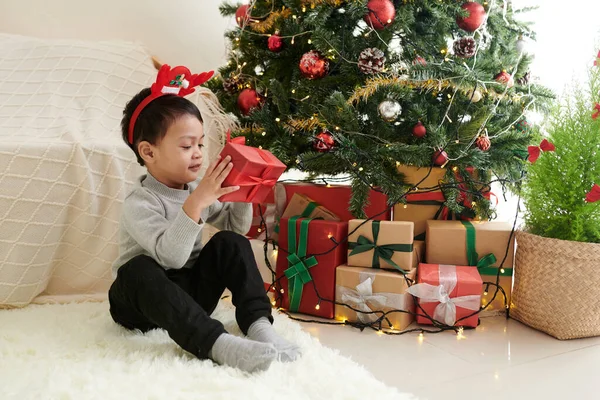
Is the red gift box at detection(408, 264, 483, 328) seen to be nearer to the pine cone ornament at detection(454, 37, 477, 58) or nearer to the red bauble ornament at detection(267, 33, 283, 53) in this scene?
the pine cone ornament at detection(454, 37, 477, 58)

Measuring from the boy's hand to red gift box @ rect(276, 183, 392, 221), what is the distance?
45 cm

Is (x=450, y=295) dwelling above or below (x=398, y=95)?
below

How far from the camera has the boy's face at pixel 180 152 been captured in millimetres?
1118

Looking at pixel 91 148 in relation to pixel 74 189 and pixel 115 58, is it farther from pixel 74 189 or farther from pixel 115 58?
pixel 115 58

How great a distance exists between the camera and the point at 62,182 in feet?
4.49

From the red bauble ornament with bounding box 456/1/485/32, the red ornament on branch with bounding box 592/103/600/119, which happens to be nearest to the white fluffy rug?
the red ornament on branch with bounding box 592/103/600/119

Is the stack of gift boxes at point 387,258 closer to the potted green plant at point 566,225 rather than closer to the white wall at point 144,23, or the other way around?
the potted green plant at point 566,225

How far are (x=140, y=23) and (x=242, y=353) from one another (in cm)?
170

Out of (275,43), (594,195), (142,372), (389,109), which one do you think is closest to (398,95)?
(389,109)

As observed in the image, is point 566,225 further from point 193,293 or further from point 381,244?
point 193,293

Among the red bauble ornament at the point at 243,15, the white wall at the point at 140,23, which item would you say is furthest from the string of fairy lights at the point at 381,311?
the white wall at the point at 140,23

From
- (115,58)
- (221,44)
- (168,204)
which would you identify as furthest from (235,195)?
(221,44)

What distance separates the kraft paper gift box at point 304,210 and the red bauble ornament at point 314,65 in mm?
335

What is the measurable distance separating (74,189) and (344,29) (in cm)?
85
